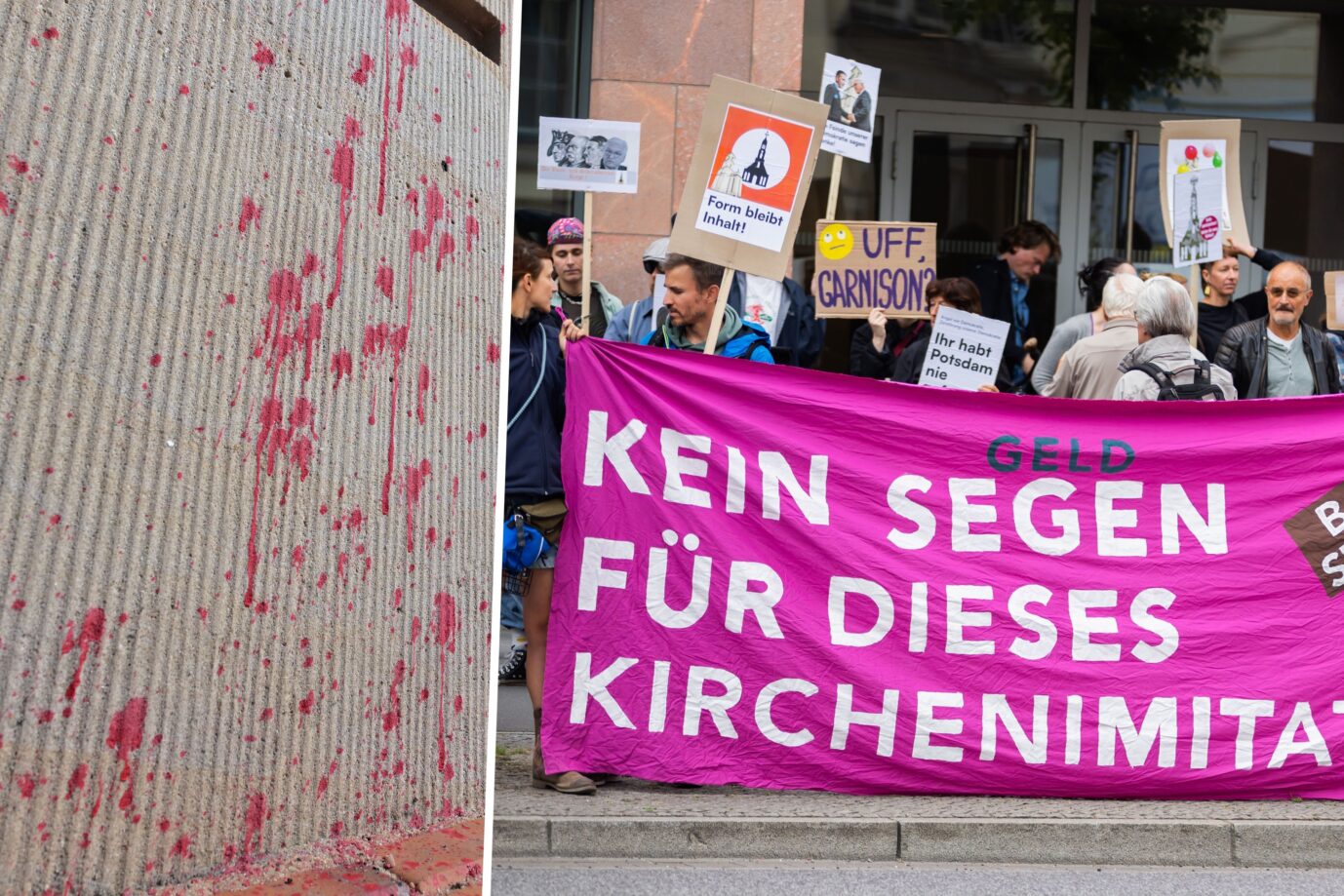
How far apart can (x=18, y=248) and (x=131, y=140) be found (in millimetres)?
245

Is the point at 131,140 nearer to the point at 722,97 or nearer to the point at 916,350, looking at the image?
the point at 722,97

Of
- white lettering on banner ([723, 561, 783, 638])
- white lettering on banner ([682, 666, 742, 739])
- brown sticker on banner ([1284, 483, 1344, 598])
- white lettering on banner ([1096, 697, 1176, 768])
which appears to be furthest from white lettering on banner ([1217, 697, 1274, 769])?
white lettering on banner ([682, 666, 742, 739])

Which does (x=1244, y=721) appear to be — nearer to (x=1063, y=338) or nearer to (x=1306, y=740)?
(x=1306, y=740)

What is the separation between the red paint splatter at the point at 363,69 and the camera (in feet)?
7.47

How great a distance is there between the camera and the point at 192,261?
6.16ft

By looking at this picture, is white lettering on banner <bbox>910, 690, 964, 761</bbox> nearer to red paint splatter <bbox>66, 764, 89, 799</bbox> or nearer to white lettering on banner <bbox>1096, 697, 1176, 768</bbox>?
white lettering on banner <bbox>1096, 697, 1176, 768</bbox>

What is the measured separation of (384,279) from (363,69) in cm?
28

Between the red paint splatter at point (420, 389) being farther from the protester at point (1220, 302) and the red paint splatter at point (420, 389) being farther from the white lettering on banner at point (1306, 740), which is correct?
the protester at point (1220, 302)

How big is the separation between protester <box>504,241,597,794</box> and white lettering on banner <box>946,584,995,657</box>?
153cm

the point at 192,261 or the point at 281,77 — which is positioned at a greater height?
the point at 281,77

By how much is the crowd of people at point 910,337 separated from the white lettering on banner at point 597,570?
6.5 inches

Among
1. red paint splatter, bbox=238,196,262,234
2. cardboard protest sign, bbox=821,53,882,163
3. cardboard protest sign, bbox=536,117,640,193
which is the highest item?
cardboard protest sign, bbox=821,53,882,163

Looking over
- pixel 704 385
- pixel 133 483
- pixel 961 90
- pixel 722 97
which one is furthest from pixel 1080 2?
pixel 133 483

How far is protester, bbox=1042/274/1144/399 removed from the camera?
8250 millimetres
